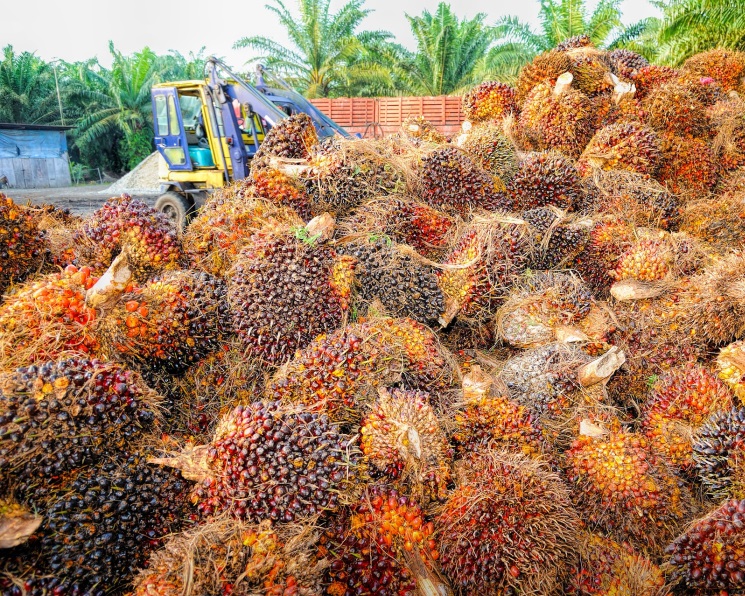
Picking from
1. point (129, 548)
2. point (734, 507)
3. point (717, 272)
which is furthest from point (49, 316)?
point (717, 272)

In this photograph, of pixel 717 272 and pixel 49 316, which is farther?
pixel 717 272

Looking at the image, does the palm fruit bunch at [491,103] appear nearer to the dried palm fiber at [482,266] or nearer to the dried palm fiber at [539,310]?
the dried palm fiber at [482,266]

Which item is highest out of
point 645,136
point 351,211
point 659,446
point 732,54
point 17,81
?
point 17,81

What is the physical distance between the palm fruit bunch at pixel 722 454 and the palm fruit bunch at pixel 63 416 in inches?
86.0

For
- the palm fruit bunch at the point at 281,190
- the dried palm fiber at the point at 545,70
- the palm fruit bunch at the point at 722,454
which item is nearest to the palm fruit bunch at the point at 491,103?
the dried palm fiber at the point at 545,70

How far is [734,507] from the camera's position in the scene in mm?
1718

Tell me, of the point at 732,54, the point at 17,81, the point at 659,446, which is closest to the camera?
the point at 659,446

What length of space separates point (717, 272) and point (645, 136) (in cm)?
162

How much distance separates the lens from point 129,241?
255 centimetres

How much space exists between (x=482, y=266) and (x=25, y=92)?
4289 centimetres

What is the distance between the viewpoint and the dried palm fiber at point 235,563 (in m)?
1.38

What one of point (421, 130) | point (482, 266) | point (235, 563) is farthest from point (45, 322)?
point (421, 130)

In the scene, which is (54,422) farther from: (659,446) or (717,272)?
(717,272)

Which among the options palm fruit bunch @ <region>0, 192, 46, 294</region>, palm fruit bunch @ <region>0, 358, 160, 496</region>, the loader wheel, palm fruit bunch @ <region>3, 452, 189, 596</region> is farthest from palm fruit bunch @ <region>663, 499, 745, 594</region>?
the loader wheel
